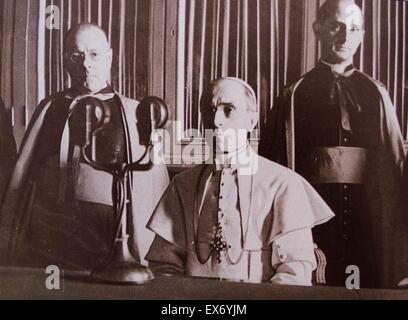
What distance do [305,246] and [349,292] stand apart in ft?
0.96

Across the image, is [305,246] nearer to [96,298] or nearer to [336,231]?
[336,231]

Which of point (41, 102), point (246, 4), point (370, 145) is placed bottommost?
point (370, 145)

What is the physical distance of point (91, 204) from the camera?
102 inches

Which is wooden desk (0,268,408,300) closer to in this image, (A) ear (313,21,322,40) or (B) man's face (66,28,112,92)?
(B) man's face (66,28,112,92)

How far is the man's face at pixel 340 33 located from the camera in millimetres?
2590

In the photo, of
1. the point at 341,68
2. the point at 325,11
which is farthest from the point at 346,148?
the point at 325,11

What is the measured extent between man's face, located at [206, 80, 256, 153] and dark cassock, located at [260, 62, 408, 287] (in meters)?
0.10

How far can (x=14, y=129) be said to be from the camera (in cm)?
265

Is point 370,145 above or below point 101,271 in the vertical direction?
above

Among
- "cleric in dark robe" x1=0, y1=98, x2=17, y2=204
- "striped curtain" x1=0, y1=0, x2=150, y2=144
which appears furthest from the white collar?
"cleric in dark robe" x1=0, y1=98, x2=17, y2=204

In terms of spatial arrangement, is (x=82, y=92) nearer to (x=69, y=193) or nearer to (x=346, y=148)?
(x=69, y=193)

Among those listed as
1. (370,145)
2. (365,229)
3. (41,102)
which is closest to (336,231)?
(365,229)
